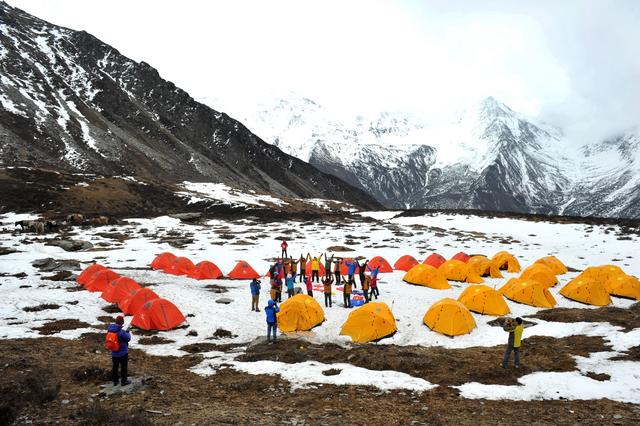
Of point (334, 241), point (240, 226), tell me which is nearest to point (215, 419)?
point (334, 241)

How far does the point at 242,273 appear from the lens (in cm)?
3141

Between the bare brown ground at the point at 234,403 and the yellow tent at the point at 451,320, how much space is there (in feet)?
19.7

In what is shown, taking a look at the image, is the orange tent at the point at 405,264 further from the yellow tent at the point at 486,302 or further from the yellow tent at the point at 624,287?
the yellow tent at the point at 624,287

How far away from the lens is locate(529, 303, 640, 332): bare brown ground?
19.9 meters

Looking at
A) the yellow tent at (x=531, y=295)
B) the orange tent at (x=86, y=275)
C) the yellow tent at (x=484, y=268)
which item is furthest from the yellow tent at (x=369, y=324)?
the yellow tent at (x=484, y=268)

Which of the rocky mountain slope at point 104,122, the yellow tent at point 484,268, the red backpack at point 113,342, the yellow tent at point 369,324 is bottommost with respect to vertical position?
the yellow tent at point 369,324

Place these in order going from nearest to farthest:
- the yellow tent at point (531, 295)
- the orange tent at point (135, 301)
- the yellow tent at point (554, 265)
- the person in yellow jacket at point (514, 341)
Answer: the person in yellow jacket at point (514, 341) < the orange tent at point (135, 301) < the yellow tent at point (531, 295) < the yellow tent at point (554, 265)

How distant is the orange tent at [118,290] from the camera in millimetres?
22469

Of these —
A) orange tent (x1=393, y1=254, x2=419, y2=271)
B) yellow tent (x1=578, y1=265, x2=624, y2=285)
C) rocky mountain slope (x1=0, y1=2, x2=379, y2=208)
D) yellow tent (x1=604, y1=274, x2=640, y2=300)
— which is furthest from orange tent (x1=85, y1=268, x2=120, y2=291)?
rocky mountain slope (x1=0, y1=2, x2=379, y2=208)

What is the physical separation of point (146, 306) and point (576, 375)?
17.0 meters

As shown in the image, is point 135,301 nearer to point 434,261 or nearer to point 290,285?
point 290,285

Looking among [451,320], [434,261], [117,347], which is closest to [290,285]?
[451,320]

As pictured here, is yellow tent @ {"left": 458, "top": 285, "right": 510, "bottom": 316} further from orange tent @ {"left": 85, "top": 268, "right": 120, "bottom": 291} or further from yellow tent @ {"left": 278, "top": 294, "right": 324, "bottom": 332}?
orange tent @ {"left": 85, "top": 268, "right": 120, "bottom": 291}

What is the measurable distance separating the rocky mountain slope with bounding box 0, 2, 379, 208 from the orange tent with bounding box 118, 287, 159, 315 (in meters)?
76.5
